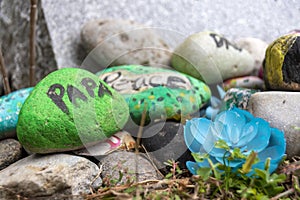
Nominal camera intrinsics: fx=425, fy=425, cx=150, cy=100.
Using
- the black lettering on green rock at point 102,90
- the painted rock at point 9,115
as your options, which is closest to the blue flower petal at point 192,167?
the black lettering on green rock at point 102,90

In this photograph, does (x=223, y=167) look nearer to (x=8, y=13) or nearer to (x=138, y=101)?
(x=138, y=101)

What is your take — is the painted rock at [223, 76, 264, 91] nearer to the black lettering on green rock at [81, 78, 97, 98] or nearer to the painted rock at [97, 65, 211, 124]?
the painted rock at [97, 65, 211, 124]

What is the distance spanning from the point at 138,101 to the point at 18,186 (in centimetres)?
49

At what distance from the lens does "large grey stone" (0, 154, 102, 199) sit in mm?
1001

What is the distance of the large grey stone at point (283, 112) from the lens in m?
1.09

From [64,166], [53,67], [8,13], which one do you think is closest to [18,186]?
[64,166]

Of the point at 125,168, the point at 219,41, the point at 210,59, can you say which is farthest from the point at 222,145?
the point at 219,41

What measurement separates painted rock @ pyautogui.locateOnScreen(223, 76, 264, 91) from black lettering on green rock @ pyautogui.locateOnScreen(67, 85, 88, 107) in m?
0.79

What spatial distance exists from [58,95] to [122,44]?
0.76 metres

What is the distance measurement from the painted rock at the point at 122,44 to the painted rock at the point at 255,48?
38cm

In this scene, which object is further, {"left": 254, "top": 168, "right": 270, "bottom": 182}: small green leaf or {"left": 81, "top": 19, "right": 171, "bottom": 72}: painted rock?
{"left": 81, "top": 19, "right": 171, "bottom": 72}: painted rock

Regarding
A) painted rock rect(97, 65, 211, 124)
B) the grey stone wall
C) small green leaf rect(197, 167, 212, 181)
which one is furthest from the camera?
the grey stone wall

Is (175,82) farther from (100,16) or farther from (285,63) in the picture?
(100,16)

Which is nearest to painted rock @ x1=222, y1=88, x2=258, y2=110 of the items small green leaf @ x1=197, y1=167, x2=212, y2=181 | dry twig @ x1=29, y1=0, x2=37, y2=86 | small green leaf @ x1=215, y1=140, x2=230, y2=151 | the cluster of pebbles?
the cluster of pebbles
